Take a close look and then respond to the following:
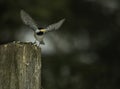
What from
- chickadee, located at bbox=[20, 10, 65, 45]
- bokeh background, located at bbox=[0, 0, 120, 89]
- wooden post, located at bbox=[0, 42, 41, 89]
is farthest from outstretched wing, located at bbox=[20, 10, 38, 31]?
bokeh background, located at bbox=[0, 0, 120, 89]

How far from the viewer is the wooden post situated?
8.52 ft

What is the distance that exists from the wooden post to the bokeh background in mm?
5321

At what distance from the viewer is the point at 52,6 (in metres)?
9.05

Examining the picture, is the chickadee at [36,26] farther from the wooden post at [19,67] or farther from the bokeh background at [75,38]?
the bokeh background at [75,38]

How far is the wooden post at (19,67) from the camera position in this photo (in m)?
2.60

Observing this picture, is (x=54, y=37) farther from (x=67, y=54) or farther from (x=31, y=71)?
(x=31, y=71)

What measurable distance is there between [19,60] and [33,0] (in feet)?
20.9

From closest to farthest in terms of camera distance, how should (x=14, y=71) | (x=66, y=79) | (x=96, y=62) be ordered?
1. (x=14, y=71)
2. (x=66, y=79)
3. (x=96, y=62)

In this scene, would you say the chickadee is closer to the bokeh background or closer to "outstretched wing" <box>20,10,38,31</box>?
"outstretched wing" <box>20,10,38,31</box>

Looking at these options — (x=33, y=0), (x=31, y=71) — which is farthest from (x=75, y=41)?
(x=31, y=71)

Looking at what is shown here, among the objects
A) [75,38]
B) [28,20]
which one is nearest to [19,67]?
[28,20]

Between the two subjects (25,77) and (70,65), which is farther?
(70,65)

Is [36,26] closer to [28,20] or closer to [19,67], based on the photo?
[28,20]

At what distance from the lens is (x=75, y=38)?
8.91m
